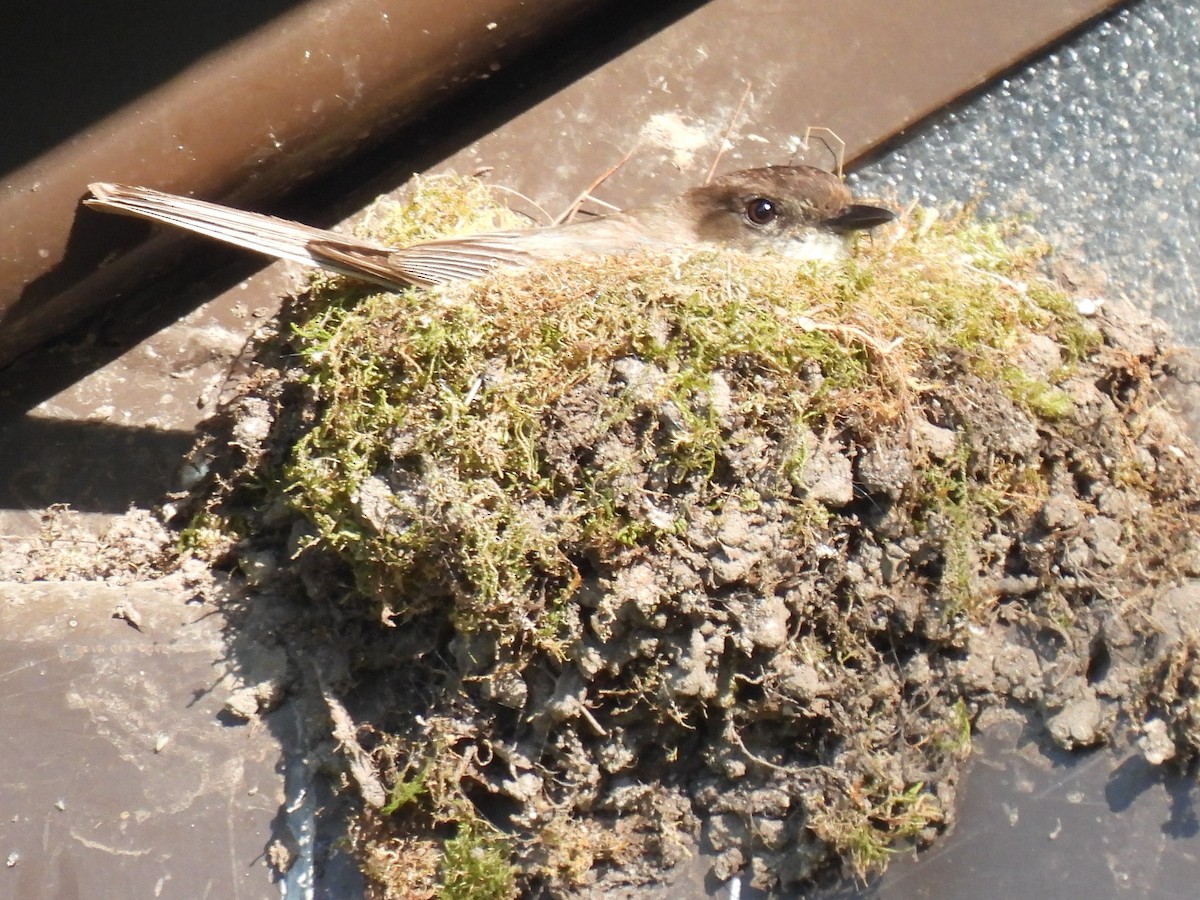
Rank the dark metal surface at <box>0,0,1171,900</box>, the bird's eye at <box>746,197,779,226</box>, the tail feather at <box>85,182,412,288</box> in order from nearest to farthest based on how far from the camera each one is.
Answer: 1. the dark metal surface at <box>0,0,1171,900</box>
2. the tail feather at <box>85,182,412,288</box>
3. the bird's eye at <box>746,197,779,226</box>

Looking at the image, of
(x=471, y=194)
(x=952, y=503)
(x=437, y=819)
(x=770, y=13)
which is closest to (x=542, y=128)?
(x=471, y=194)

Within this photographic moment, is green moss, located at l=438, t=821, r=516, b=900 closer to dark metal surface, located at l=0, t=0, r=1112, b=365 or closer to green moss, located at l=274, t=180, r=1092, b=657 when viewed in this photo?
green moss, located at l=274, t=180, r=1092, b=657

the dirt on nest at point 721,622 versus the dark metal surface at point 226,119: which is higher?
the dark metal surface at point 226,119

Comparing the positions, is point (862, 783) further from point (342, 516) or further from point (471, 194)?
point (471, 194)

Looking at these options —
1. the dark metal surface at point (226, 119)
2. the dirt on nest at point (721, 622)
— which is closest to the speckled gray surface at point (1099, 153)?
the dirt on nest at point (721, 622)

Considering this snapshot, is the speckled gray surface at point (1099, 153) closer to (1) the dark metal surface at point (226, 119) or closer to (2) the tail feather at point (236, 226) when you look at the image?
(1) the dark metal surface at point (226, 119)

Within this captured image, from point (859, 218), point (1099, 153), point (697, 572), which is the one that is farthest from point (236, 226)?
point (1099, 153)

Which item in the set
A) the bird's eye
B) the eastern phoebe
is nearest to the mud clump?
the eastern phoebe

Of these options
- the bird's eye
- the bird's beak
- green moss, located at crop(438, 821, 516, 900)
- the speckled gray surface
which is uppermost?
the speckled gray surface
